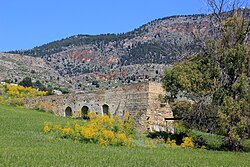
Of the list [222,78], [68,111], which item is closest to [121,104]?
[68,111]

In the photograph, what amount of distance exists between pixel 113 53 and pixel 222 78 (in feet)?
220

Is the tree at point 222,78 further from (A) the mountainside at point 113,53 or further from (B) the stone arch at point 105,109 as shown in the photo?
(A) the mountainside at point 113,53

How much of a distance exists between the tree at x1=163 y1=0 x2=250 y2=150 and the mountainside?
136 feet

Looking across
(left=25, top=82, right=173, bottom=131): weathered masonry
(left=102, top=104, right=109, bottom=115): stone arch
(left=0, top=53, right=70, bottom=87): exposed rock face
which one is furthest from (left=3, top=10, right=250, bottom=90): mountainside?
(left=102, top=104, right=109, bottom=115): stone arch

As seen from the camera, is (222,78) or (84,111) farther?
(84,111)

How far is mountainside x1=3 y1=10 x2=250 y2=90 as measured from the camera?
70.6m

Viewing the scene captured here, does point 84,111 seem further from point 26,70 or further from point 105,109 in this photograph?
point 26,70

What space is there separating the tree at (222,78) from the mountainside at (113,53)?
41592 millimetres

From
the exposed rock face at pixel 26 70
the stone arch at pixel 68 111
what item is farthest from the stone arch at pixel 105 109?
the exposed rock face at pixel 26 70

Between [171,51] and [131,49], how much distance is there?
61358 millimetres

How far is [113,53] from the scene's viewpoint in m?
86.2

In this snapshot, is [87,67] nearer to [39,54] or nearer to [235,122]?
[39,54]

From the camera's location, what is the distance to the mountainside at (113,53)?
232ft

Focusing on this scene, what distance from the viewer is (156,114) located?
1045 inches
